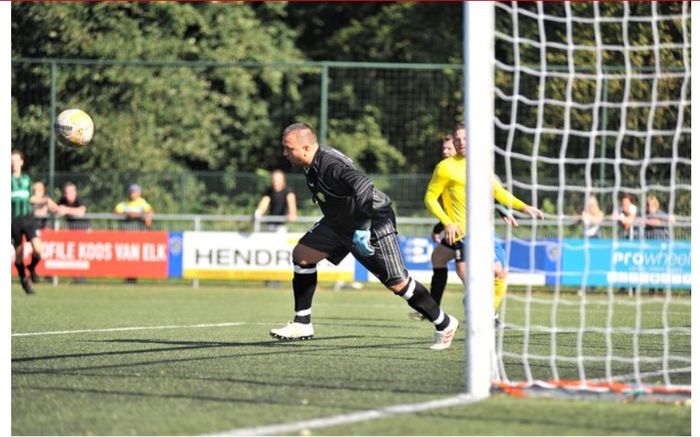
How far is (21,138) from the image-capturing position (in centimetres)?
2742

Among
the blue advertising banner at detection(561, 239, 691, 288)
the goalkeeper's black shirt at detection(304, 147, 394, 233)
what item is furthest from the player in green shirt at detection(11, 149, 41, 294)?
the goalkeeper's black shirt at detection(304, 147, 394, 233)

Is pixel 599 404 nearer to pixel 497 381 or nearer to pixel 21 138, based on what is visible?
pixel 497 381

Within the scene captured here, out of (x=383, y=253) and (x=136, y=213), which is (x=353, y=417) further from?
(x=136, y=213)

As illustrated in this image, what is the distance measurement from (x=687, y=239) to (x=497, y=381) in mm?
14234

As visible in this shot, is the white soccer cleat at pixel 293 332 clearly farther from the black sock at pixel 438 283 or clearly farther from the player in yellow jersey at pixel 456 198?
the black sock at pixel 438 283

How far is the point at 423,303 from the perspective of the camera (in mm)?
10172

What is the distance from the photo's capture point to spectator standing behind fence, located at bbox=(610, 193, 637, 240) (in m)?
20.1

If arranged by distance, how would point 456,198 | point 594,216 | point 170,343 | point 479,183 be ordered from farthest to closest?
point 594,216 < point 456,198 < point 170,343 < point 479,183

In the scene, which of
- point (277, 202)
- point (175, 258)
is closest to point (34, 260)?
point (175, 258)

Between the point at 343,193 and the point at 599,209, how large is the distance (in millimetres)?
13705

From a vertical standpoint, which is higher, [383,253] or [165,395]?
[383,253]

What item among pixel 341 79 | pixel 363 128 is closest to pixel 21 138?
pixel 341 79

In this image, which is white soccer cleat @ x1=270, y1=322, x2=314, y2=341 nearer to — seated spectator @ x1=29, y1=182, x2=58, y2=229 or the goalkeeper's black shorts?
the goalkeeper's black shorts

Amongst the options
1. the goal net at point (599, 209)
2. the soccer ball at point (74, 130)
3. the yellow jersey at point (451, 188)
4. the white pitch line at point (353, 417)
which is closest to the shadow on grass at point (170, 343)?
the yellow jersey at point (451, 188)
